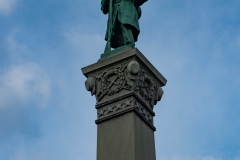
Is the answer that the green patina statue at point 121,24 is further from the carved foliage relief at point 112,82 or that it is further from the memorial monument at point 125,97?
the carved foliage relief at point 112,82

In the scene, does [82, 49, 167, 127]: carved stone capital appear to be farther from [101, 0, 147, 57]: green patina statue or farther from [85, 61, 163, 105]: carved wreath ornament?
[101, 0, 147, 57]: green patina statue

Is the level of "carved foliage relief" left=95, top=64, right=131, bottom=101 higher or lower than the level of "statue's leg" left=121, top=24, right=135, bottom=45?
lower

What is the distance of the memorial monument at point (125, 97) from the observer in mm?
13531

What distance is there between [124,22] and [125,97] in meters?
2.74

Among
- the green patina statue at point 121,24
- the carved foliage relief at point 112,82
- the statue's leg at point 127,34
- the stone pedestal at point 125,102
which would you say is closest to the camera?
the stone pedestal at point 125,102

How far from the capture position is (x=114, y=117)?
14102 millimetres

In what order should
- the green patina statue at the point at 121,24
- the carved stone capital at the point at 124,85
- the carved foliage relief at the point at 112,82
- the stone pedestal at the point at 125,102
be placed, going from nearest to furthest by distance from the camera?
the stone pedestal at the point at 125,102 → the carved stone capital at the point at 124,85 → the carved foliage relief at the point at 112,82 → the green patina statue at the point at 121,24

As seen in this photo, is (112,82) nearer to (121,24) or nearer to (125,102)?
(125,102)

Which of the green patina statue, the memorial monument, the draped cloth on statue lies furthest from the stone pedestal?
the draped cloth on statue

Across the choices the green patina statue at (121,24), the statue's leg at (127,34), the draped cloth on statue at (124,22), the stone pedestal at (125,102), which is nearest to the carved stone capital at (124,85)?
the stone pedestal at (125,102)

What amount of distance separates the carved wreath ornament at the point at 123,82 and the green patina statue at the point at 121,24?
1150mm

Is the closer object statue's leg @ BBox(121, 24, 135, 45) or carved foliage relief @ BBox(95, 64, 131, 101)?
carved foliage relief @ BBox(95, 64, 131, 101)

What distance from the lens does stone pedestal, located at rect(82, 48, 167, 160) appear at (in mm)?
13500

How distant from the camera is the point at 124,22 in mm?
15797
